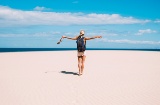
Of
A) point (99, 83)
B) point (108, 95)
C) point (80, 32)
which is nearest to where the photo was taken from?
point (108, 95)

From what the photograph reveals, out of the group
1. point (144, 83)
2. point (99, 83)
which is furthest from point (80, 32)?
point (144, 83)

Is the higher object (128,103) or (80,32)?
(80,32)

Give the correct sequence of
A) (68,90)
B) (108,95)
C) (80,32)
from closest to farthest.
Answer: (108,95), (68,90), (80,32)

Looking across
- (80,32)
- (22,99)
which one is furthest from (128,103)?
(80,32)

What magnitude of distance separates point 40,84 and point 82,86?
1.56m

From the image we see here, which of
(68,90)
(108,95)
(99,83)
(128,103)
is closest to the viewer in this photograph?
(128,103)

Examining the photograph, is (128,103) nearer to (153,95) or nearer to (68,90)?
(153,95)

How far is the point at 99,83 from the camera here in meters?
9.20

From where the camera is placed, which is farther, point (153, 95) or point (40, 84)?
point (40, 84)

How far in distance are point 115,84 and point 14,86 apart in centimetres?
354

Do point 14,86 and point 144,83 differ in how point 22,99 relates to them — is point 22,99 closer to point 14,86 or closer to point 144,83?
point 14,86

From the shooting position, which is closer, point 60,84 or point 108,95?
point 108,95

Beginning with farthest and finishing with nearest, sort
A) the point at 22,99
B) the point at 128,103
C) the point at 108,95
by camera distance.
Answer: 1. the point at 108,95
2. the point at 22,99
3. the point at 128,103

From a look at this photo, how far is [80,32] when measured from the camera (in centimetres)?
1111
